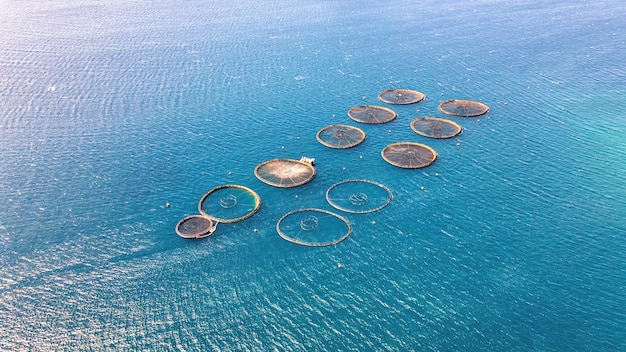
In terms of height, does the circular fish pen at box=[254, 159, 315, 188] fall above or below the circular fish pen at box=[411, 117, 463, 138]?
below

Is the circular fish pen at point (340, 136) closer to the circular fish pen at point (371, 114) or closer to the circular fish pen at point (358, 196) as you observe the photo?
the circular fish pen at point (371, 114)

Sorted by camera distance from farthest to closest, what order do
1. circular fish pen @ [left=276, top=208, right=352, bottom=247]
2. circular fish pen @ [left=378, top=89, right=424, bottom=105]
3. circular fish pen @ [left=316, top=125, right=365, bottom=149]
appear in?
circular fish pen @ [left=378, top=89, right=424, bottom=105] → circular fish pen @ [left=316, top=125, right=365, bottom=149] → circular fish pen @ [left=276, top=208, right=352, bottom=247]

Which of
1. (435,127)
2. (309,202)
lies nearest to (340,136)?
(435,127)

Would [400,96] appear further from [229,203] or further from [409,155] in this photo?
[229,203]

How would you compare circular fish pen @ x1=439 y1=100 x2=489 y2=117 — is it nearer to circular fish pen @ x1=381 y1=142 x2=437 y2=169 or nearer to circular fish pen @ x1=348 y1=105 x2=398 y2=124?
circular fish pen @ x1=348 y1=105 x2=398 y2=124

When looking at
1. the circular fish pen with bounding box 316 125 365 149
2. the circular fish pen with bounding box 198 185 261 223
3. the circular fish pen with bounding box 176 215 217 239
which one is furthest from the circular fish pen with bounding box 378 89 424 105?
the circular fish pen with bounding box 176 215 217 239
